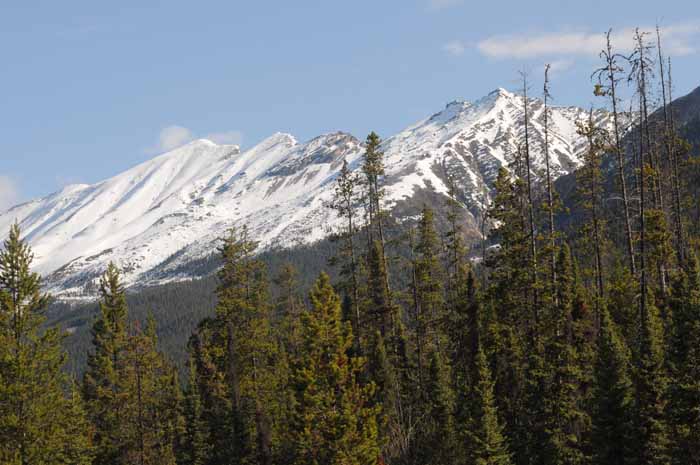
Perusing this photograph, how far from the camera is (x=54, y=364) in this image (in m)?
31.5

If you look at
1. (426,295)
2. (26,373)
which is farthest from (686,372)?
(26,373)

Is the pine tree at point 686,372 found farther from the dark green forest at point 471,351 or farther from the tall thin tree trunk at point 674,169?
the tall thin tree trunk at point 674,169

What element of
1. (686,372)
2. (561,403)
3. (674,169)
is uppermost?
(674,169)

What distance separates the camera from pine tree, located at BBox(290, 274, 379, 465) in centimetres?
3262

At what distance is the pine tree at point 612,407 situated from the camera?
27641 millimetres

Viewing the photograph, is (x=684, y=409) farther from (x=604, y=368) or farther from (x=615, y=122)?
(x=615, y=122)

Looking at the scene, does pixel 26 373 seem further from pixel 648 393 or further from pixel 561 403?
pixel 648 393

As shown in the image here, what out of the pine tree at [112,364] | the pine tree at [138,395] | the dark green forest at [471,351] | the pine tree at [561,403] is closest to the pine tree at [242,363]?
the dark green forest at [471,351]

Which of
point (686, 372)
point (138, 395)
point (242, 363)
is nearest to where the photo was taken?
point (686, 372)

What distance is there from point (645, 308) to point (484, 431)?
8609 millimetres

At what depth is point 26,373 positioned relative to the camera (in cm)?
3012

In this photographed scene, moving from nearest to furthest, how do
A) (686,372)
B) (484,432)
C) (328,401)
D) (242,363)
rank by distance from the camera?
(686,372), (484,432), (328,401), (242,363)

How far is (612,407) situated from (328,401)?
1236cm

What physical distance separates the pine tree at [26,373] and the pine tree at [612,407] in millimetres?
22454
